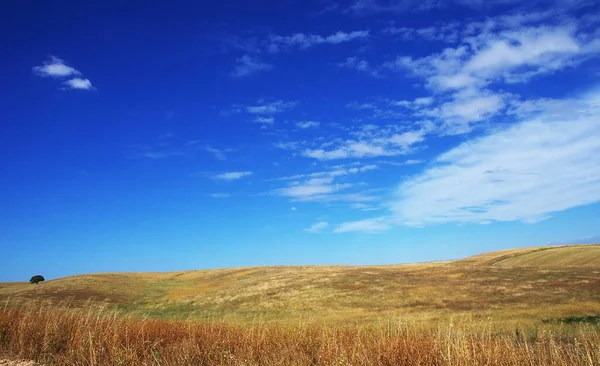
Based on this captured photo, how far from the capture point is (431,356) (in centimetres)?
909

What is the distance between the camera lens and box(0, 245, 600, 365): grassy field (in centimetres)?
973

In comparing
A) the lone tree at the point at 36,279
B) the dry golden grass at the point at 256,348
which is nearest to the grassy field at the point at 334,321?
the dry golden grass at the point at 256,348

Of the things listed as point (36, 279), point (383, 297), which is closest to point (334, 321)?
point (383, 297)

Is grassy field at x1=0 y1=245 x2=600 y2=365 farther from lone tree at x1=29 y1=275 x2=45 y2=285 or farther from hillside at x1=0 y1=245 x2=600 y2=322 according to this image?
lone tree at x1=29 y1=275 x2=45 y2=285

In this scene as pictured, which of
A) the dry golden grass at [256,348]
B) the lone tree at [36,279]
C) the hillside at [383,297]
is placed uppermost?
the lone tree at [36,279]

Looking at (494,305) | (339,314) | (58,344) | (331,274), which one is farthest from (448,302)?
(58,344)

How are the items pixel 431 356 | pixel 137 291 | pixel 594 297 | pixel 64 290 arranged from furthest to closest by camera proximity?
pixel 137 291
pixel 64 290
pixel 594 297
pixel 431 356

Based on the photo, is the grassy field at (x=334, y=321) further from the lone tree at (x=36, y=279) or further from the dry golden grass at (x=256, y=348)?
the lone tree at (x=36, y=279)

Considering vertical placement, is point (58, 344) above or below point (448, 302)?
above

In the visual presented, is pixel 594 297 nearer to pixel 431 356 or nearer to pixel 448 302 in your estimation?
pixel 448 302

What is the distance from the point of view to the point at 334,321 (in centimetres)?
2928

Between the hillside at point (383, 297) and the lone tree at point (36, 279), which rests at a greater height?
the lone tree at point (36, 279)

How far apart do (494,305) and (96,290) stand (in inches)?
2172

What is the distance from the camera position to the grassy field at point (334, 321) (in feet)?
31.9
